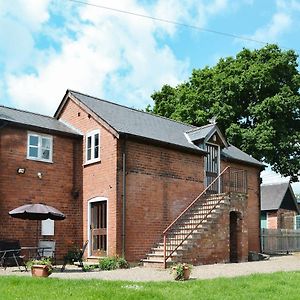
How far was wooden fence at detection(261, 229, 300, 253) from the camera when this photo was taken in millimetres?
31953

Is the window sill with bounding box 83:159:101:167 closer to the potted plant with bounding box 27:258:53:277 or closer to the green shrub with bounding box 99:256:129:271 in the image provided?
the green shrub with bounding box 99:256:129:271

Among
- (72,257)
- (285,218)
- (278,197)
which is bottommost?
(72,257)

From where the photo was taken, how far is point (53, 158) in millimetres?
21438

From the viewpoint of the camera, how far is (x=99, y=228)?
21.2 metres

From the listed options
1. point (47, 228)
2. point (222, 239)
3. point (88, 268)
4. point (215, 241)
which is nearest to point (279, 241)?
point (222, 239)

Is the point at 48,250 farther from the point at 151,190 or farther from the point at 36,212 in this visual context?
the point at 151,190

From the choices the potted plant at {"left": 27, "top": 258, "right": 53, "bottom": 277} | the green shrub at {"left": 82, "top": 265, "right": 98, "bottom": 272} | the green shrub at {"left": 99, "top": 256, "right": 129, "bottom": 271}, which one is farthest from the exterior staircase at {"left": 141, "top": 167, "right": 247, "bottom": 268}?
the potted plant at {"left": 27, "top": 258, "right": 53, "bottom": 277}

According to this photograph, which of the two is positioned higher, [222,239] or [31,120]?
[31,120]

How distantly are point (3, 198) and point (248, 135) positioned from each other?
72.2 ft

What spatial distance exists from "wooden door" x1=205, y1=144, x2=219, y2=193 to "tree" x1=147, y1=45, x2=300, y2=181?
1226 centimetres

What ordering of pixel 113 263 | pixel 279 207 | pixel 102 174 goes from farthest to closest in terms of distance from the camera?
pixel 279 207
pixel 102 174
pixel 113 263

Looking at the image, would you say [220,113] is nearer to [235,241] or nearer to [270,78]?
[270,78]

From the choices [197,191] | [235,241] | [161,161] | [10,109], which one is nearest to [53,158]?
[10,109]

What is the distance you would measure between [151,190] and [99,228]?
2.76 m
